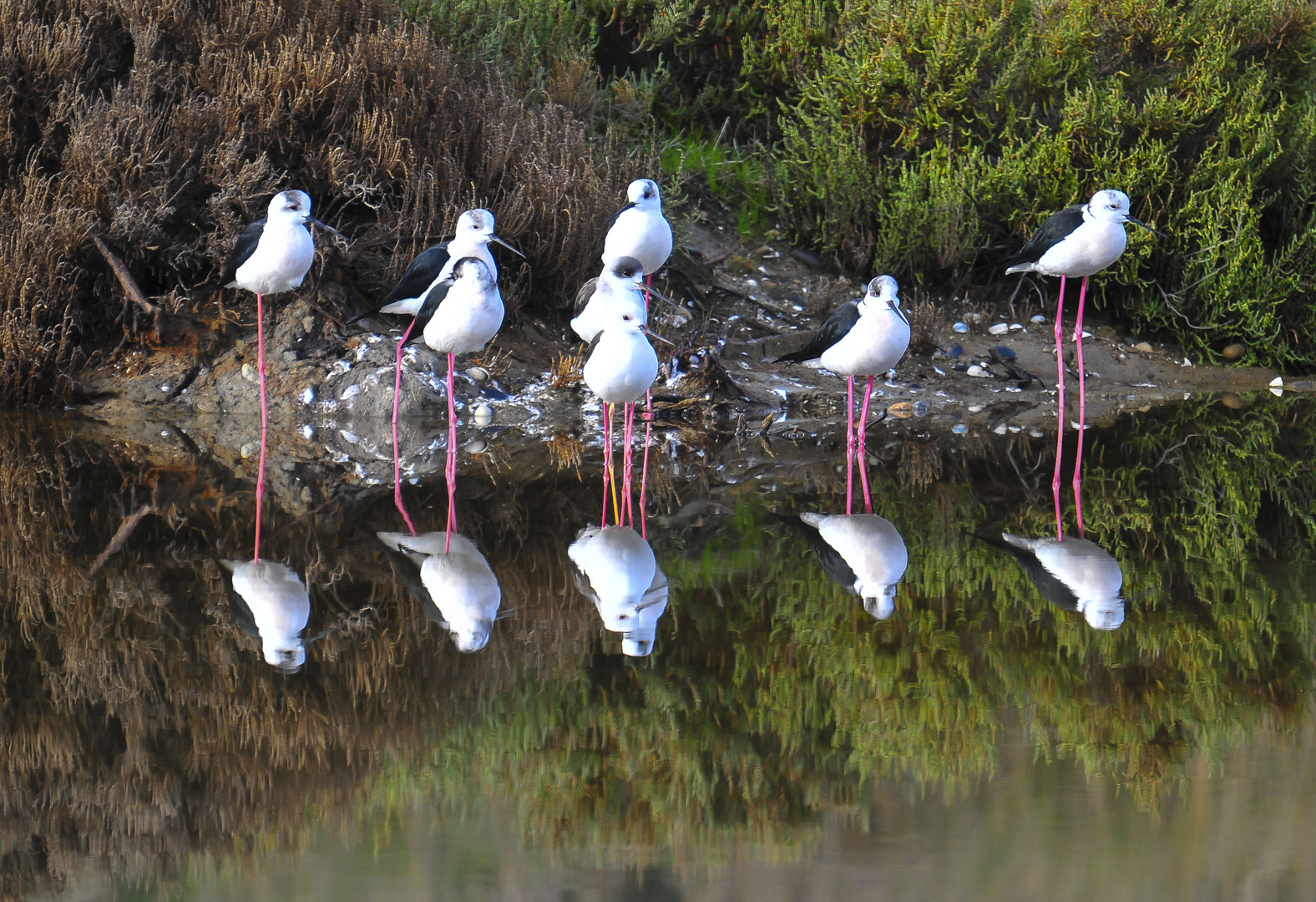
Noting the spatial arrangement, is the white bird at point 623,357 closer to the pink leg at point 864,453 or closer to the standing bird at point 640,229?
the pink leg at point 864,453

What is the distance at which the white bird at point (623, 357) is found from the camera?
4.76 meters

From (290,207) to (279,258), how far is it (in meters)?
0.25

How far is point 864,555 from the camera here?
13.3 ft

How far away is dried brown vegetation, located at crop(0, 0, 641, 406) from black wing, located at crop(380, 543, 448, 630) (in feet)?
11.0

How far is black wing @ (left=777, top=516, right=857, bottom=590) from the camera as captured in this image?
379cm

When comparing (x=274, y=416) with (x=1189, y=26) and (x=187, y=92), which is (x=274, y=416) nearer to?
(x=187, y=92)

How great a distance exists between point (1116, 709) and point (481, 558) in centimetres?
200

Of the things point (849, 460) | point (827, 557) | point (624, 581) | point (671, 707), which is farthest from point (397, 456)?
point (671, 707)

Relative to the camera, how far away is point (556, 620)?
3406mm

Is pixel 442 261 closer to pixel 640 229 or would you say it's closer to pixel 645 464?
pixel 640 229

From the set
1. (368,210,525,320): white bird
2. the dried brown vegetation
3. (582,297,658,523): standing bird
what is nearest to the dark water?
(582,297,658,523): standing bird

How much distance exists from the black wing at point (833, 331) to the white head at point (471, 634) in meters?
2.83

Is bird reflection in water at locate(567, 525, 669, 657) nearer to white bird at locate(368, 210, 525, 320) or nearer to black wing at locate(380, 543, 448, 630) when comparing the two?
black wing at locate(380, 543, 448, 630)

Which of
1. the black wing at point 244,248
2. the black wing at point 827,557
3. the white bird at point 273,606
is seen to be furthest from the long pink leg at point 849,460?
the black wing at point 244,248
